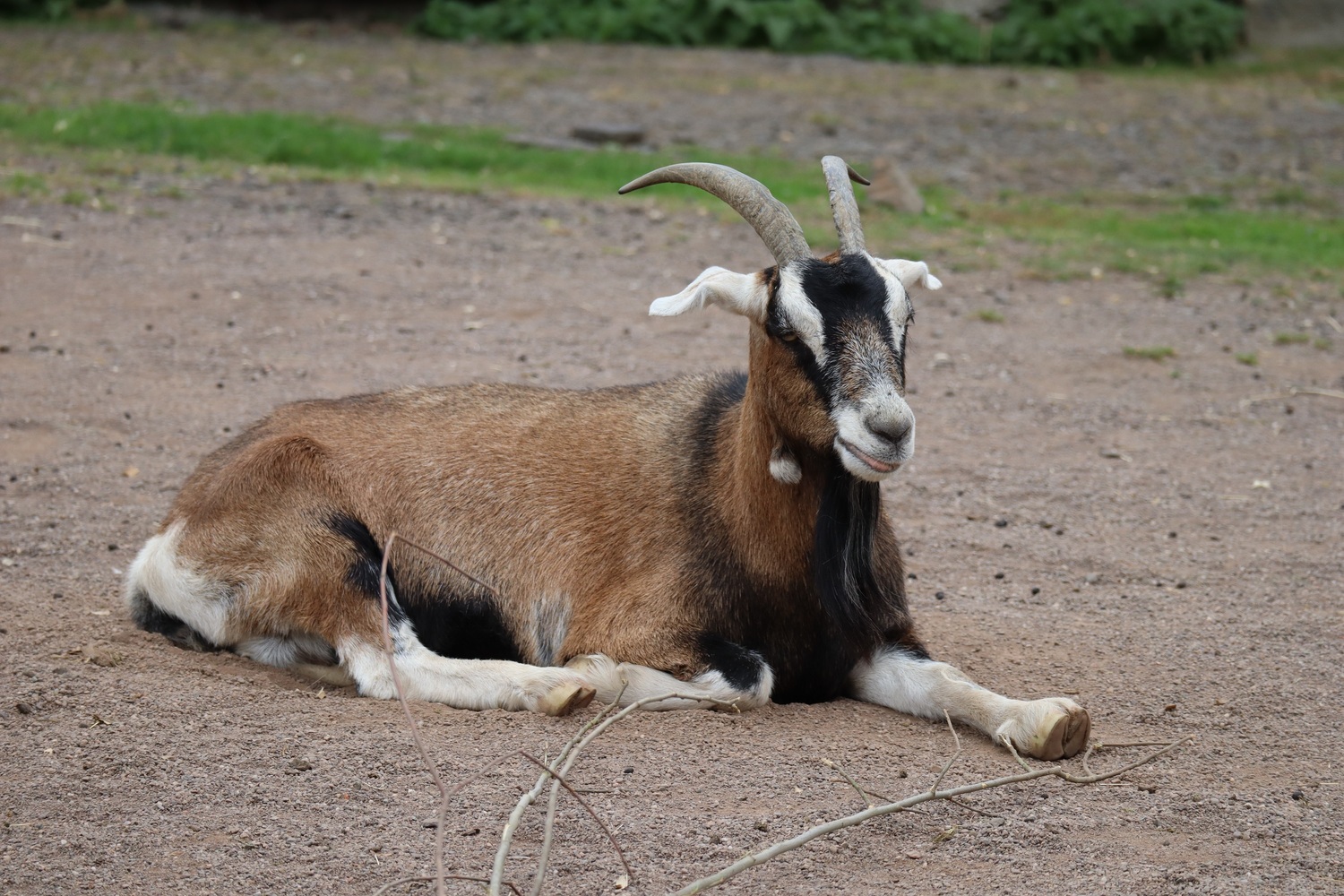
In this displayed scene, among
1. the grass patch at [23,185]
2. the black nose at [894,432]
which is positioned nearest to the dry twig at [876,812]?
the black nose at [894,432]

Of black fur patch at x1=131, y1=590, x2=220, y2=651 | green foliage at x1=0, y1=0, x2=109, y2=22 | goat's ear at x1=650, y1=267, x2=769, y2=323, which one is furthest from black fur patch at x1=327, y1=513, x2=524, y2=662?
green foliage at x1=0, y1=0, x2=109, y2=22

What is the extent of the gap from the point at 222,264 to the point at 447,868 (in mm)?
7845

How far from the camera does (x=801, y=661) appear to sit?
16.6 ft

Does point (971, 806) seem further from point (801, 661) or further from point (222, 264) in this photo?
point (222, 264)

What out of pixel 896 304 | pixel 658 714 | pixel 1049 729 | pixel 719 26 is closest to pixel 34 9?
pixel 719 26

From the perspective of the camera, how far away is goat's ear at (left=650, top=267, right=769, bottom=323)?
4.72 m

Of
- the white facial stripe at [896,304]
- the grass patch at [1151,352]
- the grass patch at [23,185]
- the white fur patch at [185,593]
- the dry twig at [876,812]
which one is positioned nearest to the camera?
the dry twig at [876,812]

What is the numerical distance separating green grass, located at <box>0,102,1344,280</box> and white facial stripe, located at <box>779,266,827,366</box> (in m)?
7.14

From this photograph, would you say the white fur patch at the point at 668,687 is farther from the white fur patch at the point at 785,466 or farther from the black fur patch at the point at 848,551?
the white fur patch at the point at 785,466

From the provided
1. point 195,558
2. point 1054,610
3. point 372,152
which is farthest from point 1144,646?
point 372,152

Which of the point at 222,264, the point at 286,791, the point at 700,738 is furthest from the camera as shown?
the point at 222,264

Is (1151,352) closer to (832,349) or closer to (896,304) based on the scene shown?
(896,304)

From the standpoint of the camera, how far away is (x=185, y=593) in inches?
214

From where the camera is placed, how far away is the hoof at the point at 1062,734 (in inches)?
181
